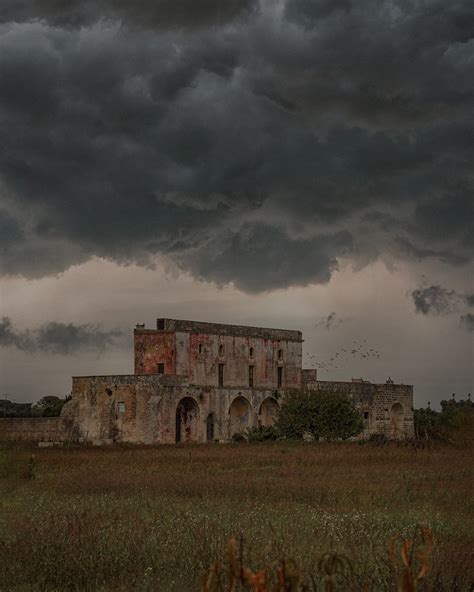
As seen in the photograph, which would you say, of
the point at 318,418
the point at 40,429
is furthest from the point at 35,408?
the point at 318,418

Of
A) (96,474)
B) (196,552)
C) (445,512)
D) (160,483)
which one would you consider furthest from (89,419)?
(196,552)

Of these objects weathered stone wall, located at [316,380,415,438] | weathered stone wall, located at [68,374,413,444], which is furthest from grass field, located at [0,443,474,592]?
weathered stone wall, located at [316,380,415,438]

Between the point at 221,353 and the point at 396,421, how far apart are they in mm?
15846

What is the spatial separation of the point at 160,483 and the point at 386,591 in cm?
1219

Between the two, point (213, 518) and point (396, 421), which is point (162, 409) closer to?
point (396, 421)

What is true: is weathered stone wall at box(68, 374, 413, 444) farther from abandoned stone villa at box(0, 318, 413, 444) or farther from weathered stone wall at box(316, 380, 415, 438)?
weathered stone wall at box(316, 380, 415, 438)

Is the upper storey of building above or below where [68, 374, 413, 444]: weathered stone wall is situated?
above

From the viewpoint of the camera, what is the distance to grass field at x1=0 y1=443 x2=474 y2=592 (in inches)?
361

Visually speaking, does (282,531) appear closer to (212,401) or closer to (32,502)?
(32,502)

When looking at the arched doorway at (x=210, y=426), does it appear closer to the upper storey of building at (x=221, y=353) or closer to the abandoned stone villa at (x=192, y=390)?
the abandoned stone villa at (x=192, y=390)

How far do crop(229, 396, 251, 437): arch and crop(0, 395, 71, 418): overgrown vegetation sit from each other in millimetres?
20063

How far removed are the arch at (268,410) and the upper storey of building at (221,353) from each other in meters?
1.23

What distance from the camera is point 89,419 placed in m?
50.8

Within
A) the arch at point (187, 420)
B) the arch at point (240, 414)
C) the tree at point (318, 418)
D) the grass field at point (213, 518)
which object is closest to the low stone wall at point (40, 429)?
the arch at point (187, 420)
